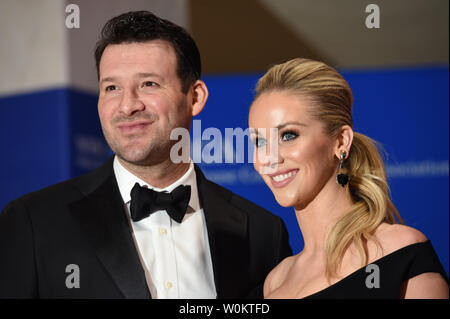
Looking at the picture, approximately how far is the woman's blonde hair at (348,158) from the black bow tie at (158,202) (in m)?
0.45

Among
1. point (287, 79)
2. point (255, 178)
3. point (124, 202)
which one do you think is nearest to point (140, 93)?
point (124, 202)

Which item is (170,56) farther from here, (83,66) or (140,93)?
(83,66)

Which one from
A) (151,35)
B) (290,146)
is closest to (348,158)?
Answer: (290,146)

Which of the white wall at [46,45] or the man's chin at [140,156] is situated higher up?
the white wall at [46,45]

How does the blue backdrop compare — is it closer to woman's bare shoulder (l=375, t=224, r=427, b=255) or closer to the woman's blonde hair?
the woman's blonde hair

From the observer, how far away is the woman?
1.96 m

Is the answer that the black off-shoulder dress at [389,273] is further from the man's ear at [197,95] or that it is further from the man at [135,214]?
the man's ear at [197,95]

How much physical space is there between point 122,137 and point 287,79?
59 centimetres

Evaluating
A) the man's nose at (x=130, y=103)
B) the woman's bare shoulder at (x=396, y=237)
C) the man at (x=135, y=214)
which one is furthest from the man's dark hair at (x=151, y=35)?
the woman's bare shoulder at (x=396, y=237)

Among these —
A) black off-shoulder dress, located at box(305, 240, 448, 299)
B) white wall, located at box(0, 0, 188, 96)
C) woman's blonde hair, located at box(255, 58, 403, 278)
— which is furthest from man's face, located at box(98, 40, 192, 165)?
white wall, located at box(0, 0, 188, 96)

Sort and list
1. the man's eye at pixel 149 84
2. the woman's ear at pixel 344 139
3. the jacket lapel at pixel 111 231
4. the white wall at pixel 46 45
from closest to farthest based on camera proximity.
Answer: the jacket lapel at pixel 111 231 < the man's eye at pixel 149 84 < the woman's ear at pixel 344 139 < the white wall at pixel 46 45

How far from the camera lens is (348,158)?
2.17 m

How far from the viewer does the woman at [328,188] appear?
196 centimetres

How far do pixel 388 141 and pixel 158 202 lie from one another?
1.88m
